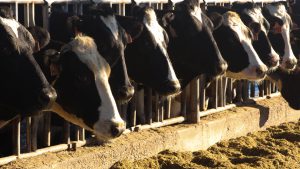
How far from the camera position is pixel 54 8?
27.8ft

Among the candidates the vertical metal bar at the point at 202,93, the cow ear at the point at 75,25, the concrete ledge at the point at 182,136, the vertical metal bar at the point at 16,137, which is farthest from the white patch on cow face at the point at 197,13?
the vertical metal bar at the point at 16,137

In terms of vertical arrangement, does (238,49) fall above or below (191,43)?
below

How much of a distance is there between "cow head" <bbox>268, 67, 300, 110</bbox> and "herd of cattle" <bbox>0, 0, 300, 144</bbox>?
0.64m

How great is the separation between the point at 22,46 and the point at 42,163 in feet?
4.28

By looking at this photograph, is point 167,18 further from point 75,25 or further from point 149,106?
point 75,25

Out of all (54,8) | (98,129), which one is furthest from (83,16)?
(98,129)

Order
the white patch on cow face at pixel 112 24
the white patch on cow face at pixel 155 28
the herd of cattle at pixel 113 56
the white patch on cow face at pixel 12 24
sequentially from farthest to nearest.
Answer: the white patch on cow face at pixel 155 28 < the white patch on cow face at pixel 112 24 < the white patch on cow face at pixel 12 24 < the herd of cattle at pixel 113 56

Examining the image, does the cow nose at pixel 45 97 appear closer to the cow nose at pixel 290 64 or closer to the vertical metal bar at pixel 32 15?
the vertical metal bar at pixel 32 15

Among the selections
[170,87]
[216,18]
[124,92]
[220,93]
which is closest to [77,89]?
[124,92]

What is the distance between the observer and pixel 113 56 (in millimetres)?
7598

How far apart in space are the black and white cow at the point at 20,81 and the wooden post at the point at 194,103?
3.70 meters

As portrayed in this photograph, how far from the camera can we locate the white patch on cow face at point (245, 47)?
32.6 feet

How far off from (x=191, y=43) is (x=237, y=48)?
110 cm

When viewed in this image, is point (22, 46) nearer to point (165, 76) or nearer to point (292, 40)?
point (165, 76)
